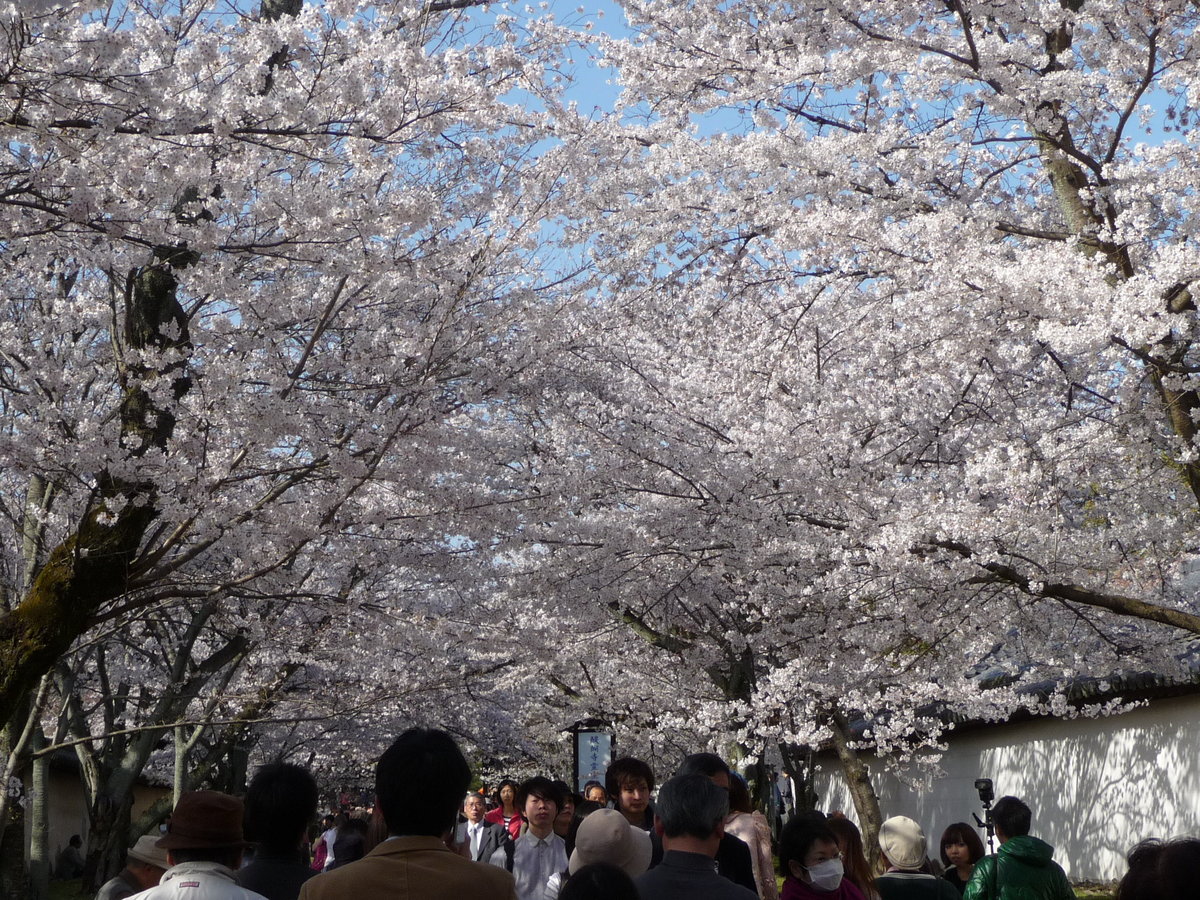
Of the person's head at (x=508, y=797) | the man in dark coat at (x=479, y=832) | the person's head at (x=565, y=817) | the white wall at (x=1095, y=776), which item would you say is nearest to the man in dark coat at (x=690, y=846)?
the man in dark coat at (x=479, y=832)

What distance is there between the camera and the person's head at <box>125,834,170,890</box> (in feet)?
14.5

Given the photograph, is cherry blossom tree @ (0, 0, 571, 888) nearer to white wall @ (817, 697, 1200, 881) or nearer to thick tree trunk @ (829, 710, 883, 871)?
thick tree trunk @ (829, 710, 883, 871)

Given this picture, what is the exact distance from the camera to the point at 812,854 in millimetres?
4457

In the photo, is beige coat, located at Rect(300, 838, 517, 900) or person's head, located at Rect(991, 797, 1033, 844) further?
person's head, located at Rect(991, 797, 1033, 844)

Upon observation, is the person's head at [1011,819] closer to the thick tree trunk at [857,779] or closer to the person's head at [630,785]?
the person's head at [630,785]

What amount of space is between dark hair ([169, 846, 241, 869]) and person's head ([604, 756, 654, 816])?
242cm

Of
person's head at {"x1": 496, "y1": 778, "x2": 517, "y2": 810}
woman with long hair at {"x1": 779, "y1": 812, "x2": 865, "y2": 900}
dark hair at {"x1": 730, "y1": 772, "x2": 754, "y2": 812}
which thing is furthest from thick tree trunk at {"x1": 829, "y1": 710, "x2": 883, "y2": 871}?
woman with long hair at {"x1": 779, "y1": 812, "x2": 865, "y2": 900}

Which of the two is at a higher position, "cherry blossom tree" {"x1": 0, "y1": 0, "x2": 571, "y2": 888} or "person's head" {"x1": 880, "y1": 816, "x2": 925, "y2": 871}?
"cherry blossom tree" {"x1": 0, "y1": 0, "x2": 571, "y2": 888}

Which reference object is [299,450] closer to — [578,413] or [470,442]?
[470,442]

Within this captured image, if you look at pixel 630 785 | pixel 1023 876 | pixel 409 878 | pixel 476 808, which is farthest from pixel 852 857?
pixel 476 808

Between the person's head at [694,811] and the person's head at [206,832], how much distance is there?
1293 mm

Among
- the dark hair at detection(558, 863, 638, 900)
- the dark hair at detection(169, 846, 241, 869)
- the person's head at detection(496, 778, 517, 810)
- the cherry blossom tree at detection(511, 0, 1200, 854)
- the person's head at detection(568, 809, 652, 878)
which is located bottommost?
the person's head at detection(496, 778, 517, 810)

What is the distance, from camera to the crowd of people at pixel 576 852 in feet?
9.12

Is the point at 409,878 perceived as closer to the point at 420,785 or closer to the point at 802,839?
the point at 420,785
